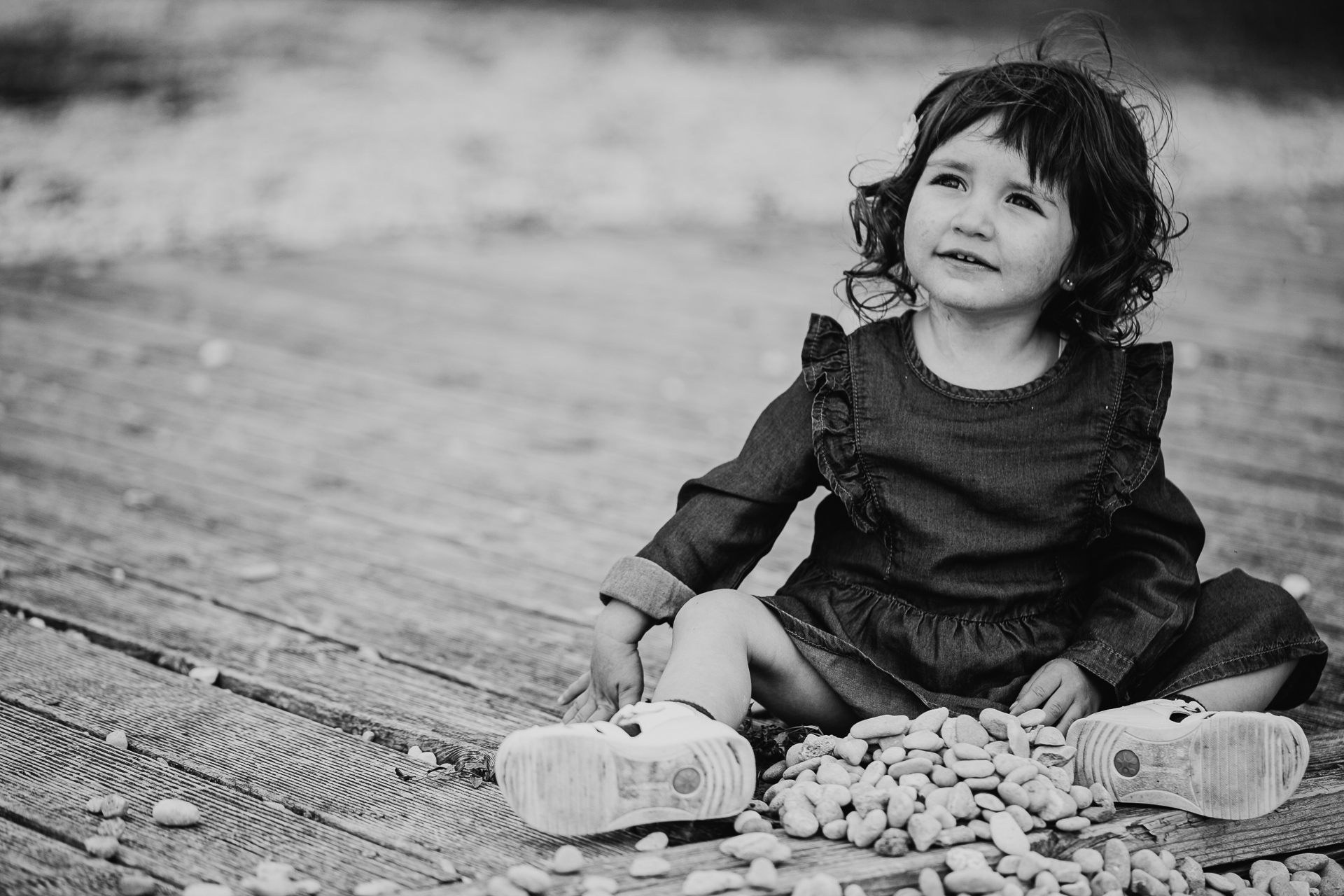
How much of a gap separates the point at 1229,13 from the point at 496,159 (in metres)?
9.39

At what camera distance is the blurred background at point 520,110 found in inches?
275

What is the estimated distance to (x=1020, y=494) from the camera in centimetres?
185

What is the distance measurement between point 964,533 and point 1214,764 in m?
0.42

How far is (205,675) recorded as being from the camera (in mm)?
2109

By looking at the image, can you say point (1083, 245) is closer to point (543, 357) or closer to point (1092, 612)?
point (1092, 612)

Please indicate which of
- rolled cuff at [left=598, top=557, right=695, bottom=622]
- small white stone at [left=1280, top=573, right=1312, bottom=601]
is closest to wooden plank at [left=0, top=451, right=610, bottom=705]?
rolled cuff at [left=598, top=557, right=695, bottom=622]

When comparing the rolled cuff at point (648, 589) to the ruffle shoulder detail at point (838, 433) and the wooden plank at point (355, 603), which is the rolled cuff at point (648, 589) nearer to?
the ruffle shoulder detail at point (838, 433)

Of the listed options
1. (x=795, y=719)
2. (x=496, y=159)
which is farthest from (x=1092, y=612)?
(x=496, y=159)

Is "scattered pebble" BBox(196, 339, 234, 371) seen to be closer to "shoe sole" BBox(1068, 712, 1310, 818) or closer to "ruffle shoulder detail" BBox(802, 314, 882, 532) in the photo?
"ruffle shoulder detail" BBox(802, 314, 882, 532)

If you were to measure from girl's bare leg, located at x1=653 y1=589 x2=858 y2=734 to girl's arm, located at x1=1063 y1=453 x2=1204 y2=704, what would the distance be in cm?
35

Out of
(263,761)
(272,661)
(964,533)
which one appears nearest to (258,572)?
(272,661)

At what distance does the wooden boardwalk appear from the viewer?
1.69 m

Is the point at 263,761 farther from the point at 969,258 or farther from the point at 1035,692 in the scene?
the point at 969,258

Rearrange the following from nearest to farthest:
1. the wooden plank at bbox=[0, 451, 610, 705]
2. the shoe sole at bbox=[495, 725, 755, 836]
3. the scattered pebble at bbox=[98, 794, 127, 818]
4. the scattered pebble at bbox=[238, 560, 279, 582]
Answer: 1. the shoe sole at bbox=[495, 725, 755, 836]
2. the scattered pebble at bbox=[98, 794, 127, 818]
3. the wooden plank at bbox=[0, 451, 610, 705]
4. the scattered pebble at bbox=[238, 560, 279, 582]
